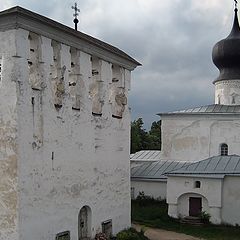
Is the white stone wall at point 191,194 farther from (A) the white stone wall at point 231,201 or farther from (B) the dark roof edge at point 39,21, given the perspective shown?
(B) the dark roof edge at point 39,21

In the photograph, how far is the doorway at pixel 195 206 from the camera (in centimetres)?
2081

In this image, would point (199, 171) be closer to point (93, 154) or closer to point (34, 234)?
point (93, 154)

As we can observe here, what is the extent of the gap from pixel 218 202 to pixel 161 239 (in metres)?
4.27

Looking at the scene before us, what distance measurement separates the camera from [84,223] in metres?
14.8

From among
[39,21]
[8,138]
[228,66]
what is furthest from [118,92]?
[228,66]

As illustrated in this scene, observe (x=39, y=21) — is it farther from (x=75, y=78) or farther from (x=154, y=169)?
(x=154, y=169)

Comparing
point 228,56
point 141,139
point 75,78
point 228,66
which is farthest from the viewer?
point 141,139

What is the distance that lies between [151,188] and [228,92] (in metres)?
7.79

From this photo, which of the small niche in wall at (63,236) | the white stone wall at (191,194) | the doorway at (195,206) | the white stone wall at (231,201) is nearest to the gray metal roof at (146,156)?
the white stone wall at (191,194)

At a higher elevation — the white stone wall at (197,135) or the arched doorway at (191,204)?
the white stone wall at (197,135)

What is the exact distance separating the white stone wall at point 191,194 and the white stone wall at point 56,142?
4715 mm

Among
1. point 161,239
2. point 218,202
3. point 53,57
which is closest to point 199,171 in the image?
point 218,202

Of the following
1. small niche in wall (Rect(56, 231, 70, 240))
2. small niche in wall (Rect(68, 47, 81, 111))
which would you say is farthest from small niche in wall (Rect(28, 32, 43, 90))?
small niche in wall (Rect(56, 231, 70, 240))

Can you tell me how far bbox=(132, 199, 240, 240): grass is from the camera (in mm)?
17938
